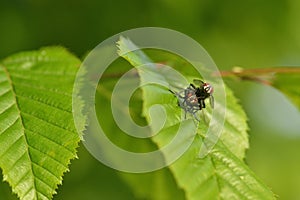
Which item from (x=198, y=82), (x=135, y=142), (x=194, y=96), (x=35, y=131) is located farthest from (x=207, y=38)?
(x=35, y=131)

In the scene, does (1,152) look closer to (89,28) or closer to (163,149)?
(163,149)

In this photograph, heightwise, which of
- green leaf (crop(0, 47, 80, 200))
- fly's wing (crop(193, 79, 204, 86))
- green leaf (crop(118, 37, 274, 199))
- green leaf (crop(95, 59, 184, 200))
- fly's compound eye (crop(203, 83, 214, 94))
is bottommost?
green leaf (crop(0, 47, 80, 200))

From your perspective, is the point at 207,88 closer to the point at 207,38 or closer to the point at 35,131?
the point at 35,131

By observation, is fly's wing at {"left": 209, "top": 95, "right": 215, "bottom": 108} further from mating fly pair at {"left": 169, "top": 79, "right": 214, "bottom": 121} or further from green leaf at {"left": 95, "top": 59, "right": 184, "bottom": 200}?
green leaf at {"left": 95, "top": 59, "right": 184, "bottom": 200}

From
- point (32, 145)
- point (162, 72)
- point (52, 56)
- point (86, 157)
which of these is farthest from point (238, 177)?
point (86, 157)

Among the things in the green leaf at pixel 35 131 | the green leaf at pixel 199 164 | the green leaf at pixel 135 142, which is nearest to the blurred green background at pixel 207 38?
the green leaf at pixel 135 142

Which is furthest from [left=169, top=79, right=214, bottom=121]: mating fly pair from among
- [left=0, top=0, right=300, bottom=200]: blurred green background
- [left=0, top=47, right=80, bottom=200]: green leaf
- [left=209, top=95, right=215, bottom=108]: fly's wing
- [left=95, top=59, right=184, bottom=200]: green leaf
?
[left=0, top=0, right=300, bottom=200]: blurred green background
